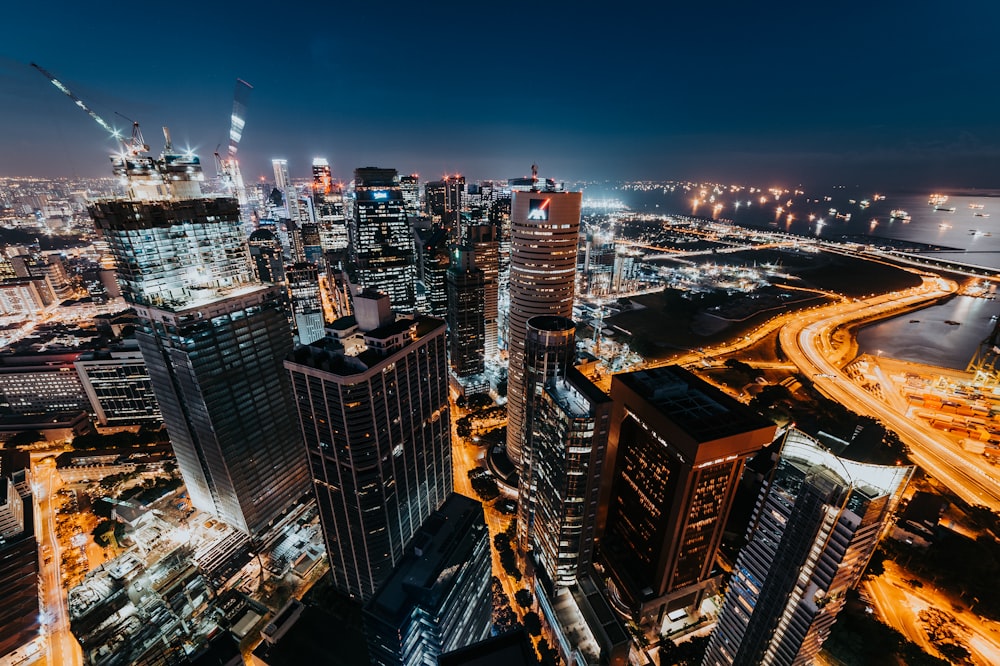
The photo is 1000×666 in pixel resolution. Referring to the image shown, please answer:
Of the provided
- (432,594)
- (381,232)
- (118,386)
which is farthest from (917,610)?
(118,386)

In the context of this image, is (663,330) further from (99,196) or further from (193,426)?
(99,196)

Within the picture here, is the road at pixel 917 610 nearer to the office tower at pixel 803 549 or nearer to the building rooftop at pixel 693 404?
the office tower at pixel 803 549

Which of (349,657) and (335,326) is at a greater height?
(335,326)

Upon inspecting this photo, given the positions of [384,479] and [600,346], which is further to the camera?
[600,346]

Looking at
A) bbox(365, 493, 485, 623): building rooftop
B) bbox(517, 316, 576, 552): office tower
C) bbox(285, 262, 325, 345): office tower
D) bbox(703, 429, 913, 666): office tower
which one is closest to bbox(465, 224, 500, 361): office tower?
bbox(517, 316, 576, 552): office tower

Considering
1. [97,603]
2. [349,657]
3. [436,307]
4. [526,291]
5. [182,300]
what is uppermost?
[182,300]

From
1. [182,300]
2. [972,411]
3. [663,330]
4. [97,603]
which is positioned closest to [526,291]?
[182,300]
